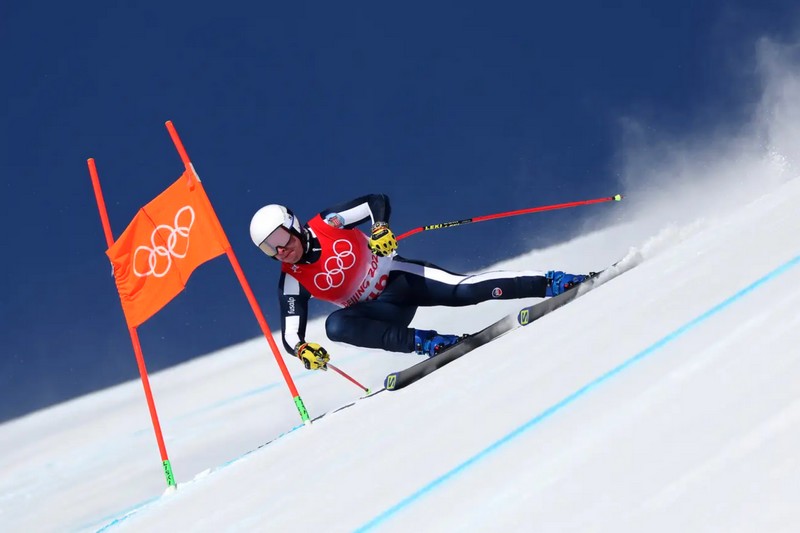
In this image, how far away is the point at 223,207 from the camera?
6.99 meters

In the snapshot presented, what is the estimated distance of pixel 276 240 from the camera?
4.07 metres

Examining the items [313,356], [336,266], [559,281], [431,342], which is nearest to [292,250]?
[336,266]

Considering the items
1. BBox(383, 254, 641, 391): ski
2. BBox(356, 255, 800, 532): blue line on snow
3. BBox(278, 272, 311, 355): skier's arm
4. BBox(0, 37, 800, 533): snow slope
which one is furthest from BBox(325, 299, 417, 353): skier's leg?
BBox(356, 255, 800, 532): blue line on snow

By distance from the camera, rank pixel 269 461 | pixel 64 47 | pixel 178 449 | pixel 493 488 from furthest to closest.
A: pixel 64 47, pixel 178 449, pixel 269 461, pixel 493 488

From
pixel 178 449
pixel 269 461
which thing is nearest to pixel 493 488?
pixel 269 461

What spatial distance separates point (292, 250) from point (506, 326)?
1034 millimetres

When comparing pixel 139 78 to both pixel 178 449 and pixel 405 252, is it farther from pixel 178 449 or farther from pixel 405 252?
pixel 178 449

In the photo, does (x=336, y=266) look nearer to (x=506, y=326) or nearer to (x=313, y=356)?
(x=313, y=356)

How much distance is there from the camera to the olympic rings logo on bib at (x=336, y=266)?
4.25 m

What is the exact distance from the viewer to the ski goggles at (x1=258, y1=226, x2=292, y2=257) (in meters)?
4.06

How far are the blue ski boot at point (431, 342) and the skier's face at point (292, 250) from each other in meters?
0.64

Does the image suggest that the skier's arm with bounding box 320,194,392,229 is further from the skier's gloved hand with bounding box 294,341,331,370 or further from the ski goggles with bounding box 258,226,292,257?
the skier's gloved hand with bounding box 294,341,331,370

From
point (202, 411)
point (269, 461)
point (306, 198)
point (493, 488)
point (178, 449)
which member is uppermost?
point (306, 198)

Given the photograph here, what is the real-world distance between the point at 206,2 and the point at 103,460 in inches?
138
